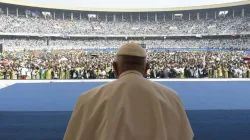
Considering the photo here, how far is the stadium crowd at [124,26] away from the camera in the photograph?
155ft

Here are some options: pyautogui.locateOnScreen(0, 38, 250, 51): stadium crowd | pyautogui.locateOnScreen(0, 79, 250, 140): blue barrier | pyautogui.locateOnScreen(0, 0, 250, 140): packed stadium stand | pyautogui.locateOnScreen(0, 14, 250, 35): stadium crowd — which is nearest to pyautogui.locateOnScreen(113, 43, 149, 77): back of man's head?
pyautogui.locateOnScreen(0, 79, 250, 140): blue barrier

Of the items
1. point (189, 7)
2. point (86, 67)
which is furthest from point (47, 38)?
point (86, 67)

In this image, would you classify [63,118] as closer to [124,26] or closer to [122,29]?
[122,29]

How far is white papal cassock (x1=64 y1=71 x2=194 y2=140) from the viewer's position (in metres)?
1.49

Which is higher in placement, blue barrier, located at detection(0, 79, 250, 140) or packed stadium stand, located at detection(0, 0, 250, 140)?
packed stadium stand, located at detection(0, 0, 250, 140)

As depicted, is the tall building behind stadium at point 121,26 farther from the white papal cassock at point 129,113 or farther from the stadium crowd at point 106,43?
the white papal cassock at point 129,113

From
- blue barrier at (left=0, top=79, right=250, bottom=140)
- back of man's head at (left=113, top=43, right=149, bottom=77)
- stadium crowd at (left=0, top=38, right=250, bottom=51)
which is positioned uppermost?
stadium crowd at (left=0, top=38, right=250, bottom=51)

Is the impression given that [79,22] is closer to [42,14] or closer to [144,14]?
[42,14]

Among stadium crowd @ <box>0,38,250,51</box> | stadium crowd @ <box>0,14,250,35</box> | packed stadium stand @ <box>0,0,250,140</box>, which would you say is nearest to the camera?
packed stadium stand @ <box>0,0,250,140</box>

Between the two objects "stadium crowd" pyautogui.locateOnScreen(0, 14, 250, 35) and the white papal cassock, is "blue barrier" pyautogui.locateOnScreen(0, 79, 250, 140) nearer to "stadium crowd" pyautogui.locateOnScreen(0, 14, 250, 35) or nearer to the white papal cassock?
the white papal cassock

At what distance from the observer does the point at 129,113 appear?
59.0 inches

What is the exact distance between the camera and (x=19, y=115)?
769 centimetres

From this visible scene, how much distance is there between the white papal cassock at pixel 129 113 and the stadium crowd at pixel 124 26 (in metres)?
46.4

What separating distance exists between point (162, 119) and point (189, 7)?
170ft
